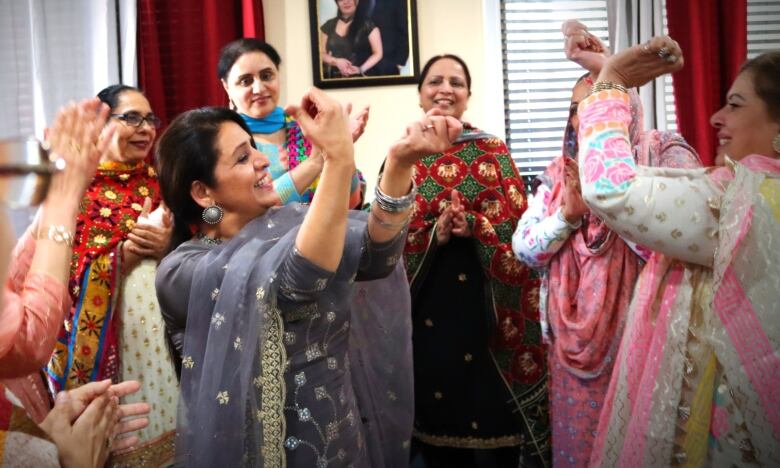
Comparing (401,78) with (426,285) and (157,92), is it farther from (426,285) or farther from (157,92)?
(426,285)

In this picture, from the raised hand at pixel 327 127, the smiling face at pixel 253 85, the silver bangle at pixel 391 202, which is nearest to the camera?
the raised hand at pixel 327 127

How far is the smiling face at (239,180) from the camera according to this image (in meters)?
1.36

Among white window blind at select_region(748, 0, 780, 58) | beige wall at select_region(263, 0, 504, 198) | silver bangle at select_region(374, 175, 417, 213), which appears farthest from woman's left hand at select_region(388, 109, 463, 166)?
white window blind at select_region(748, 0, 780, 58)

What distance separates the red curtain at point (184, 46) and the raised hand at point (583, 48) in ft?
6.10

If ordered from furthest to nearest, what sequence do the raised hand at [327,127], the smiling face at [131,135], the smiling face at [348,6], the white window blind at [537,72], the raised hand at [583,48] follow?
the white window blind at [537,72] < the smiling face at [348,6] < the smiling face at [131,135] < the raised hand at [583,48] < the raised hand at [327,127]

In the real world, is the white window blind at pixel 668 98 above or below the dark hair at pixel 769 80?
above

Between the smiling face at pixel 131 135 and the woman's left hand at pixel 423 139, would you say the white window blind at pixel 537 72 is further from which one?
the woman's left hand at pixel 423 139

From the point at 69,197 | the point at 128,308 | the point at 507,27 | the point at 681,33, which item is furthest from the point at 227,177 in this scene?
the point at 681,33

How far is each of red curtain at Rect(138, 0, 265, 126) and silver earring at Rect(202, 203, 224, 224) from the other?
184 centimetres

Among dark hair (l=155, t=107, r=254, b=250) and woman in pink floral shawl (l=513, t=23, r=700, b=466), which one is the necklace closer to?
dark hair (l=155, t=107, r=254, b=250)

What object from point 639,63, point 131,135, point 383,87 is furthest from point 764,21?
point 131,135

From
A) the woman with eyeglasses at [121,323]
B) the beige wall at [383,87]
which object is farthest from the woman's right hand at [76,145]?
the beige wall at [383,87]

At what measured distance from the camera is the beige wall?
3.23m

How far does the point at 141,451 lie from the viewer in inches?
72.5
